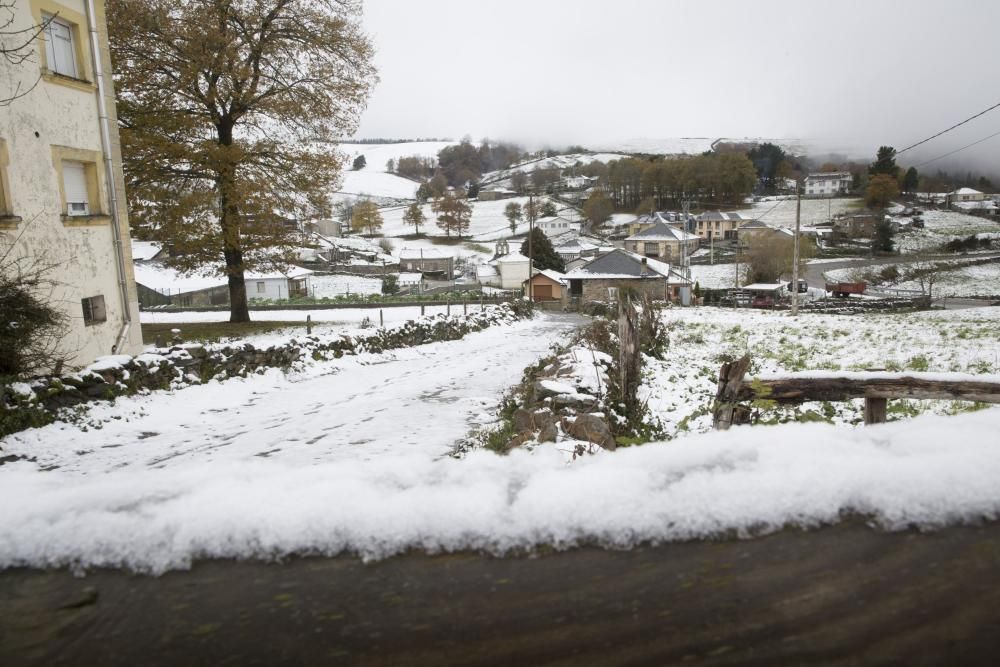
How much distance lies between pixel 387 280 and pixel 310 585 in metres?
51.9

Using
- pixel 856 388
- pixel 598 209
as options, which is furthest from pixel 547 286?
pixel 598 209

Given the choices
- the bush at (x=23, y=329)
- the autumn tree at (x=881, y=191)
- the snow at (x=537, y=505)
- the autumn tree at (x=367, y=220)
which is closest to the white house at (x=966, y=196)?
the autumn tree at (x=881, y=191)

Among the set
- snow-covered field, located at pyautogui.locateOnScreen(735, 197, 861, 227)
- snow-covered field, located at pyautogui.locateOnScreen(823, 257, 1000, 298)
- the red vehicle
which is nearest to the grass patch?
the red vehicle

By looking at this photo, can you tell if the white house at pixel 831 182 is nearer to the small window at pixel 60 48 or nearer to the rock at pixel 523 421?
the small window at pixel 60 48

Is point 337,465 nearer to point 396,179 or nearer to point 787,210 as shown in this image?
→ point 787,210

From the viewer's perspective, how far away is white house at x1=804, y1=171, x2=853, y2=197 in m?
114

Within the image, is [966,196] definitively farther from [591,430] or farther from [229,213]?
[591,430]

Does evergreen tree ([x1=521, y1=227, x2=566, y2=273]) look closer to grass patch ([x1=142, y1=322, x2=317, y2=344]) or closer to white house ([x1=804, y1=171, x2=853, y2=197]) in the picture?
grass patch ([x1=142, y1=322, x2=317, y2=344])

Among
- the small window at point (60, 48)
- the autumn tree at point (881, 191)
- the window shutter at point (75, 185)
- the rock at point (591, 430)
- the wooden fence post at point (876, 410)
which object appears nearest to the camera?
the wooden fence post at point (876, 410)

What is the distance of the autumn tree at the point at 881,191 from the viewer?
95.6 meters

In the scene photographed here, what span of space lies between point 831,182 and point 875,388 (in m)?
132

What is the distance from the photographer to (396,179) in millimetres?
165625

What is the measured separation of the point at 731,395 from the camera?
4.90 meters

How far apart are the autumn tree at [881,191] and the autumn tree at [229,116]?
329 feet
